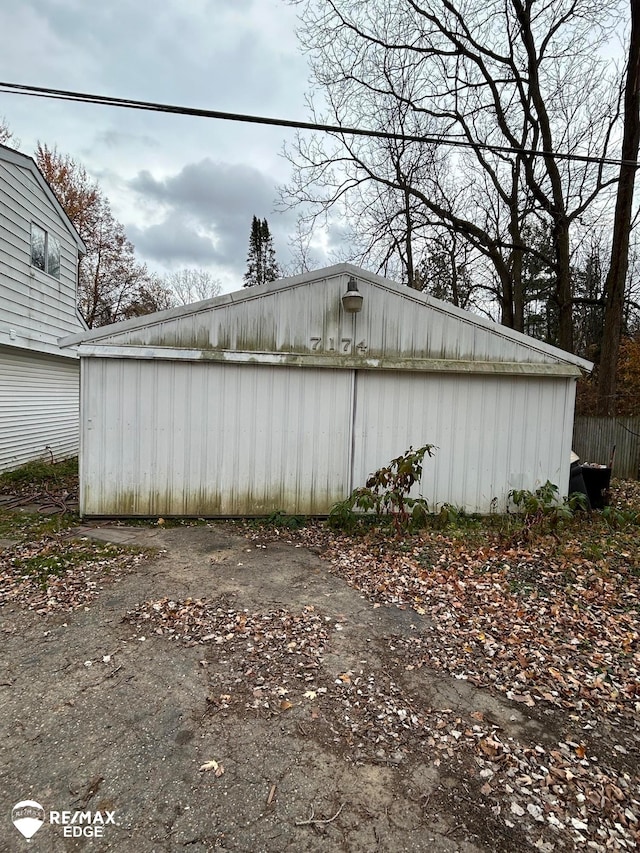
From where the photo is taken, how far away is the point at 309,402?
584 centimetres

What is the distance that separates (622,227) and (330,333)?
314 inches

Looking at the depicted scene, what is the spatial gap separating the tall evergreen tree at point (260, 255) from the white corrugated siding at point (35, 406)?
63.7 feet

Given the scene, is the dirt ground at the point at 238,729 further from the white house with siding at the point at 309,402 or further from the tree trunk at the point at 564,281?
the tree trunk at the point at 564,281

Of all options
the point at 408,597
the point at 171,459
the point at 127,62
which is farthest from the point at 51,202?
the point at 408,597

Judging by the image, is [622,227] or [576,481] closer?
[576,481]

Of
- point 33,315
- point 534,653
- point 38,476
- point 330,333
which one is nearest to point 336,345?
point 330,333

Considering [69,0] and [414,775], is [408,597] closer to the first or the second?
[414,775]

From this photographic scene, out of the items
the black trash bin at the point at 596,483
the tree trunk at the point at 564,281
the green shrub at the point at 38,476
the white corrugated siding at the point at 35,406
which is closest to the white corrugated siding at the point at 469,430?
the black trash bin at the point at 596,483

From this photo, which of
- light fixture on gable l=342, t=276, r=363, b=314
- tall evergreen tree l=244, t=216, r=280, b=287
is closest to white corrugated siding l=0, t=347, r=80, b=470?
light fixture on gable l=342, t=276, r=363, b=314

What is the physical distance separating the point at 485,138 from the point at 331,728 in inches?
546

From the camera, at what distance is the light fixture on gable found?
538 centimetres

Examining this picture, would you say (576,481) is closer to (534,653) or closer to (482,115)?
(534,653)

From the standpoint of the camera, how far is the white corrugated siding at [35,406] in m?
Result: 7.61

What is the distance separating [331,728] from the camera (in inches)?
84.7
